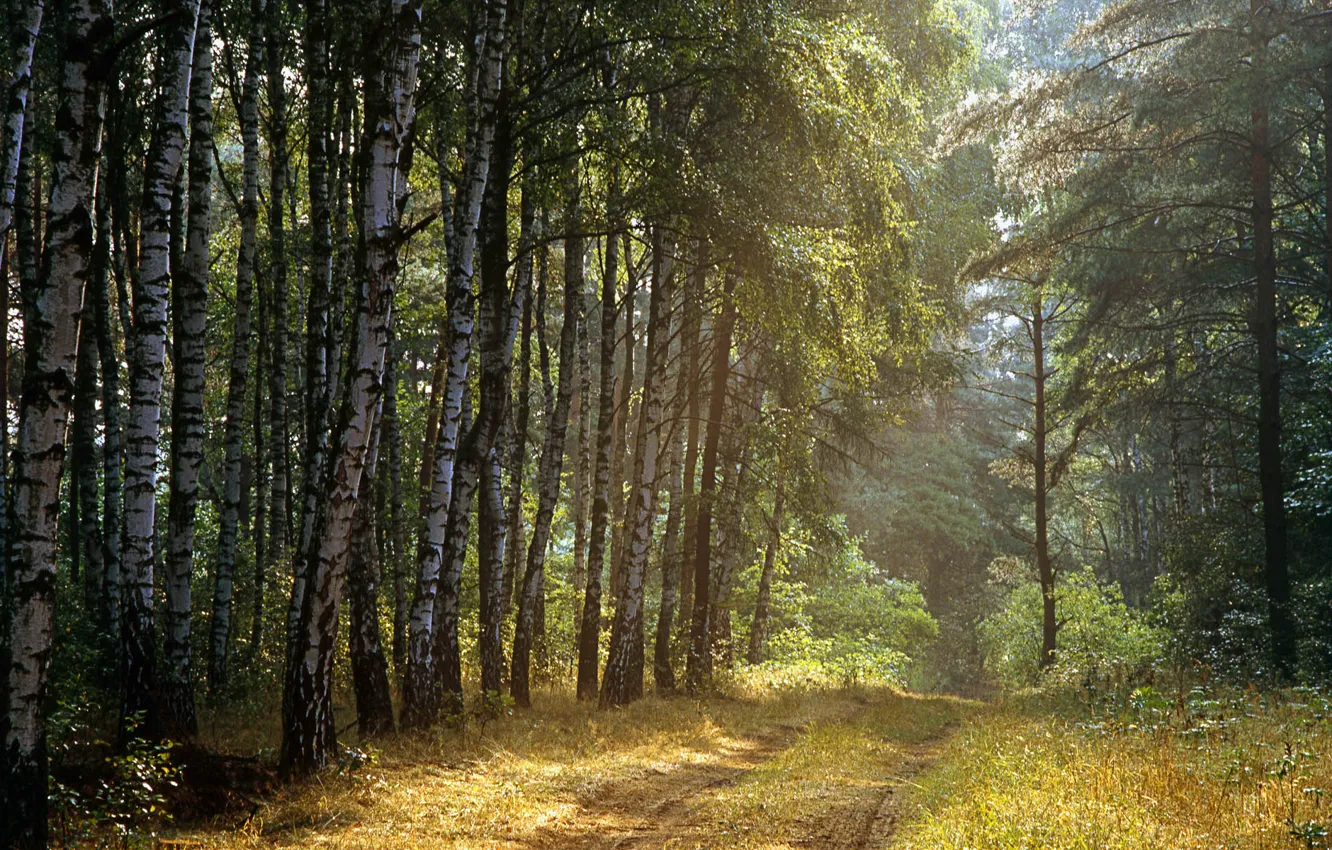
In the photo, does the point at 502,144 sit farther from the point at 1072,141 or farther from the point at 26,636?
the point at 1072,141

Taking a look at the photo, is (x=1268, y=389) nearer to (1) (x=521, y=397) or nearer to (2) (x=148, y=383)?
(1) (x=521, y=397)

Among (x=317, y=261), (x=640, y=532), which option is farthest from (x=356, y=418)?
(x=640, y=532)

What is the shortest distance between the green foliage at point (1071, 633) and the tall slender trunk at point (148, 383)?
53.6 feet

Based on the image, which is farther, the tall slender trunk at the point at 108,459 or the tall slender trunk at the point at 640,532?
the tall slender trunk at the point at 640,532

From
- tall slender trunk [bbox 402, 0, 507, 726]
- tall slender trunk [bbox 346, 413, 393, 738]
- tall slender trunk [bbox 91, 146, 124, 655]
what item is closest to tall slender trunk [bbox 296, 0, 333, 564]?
tall slender trunk [bbox 346, 413, 393, 738]

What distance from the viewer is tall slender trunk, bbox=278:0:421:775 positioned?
8180mm

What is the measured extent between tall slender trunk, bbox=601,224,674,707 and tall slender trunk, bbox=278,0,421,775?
697cm

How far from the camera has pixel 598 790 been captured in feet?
30.0

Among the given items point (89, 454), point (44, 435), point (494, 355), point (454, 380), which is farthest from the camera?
point (89, 454)

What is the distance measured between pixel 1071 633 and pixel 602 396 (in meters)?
22.0

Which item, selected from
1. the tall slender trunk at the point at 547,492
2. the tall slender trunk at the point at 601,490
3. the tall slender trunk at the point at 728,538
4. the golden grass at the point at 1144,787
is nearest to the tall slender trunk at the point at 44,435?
the golden grass at the point at 1144,787

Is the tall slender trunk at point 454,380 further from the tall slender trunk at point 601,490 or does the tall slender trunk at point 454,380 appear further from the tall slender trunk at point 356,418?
the tall slender trunk at point 601,490

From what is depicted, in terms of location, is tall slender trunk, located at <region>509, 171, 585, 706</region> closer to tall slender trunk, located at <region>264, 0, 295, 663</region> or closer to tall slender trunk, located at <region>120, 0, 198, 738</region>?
tall slender trunk, located at <region>264, 0, 295, 663</region>

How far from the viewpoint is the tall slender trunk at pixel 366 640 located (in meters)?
10.5
